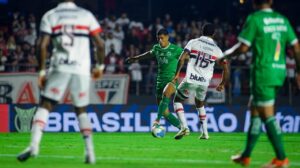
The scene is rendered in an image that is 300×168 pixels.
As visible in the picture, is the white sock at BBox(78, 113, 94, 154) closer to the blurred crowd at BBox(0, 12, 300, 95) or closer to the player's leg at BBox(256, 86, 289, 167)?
the player's leg at BBox(256, 86, 289, 167)

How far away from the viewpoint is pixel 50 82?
462 inches

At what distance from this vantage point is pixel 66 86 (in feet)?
38.7

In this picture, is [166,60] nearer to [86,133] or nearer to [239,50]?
[86,133]

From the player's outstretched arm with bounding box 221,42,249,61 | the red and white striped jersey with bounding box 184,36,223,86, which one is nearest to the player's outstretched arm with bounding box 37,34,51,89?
the player's outstretched arm with bounding box 221,42,249,61

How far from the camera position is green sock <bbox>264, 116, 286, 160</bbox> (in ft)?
35.8

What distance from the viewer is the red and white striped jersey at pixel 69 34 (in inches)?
460

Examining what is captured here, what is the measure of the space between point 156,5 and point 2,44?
8.18 meters

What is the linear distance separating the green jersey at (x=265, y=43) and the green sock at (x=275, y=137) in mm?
562

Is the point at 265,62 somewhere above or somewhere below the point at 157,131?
above

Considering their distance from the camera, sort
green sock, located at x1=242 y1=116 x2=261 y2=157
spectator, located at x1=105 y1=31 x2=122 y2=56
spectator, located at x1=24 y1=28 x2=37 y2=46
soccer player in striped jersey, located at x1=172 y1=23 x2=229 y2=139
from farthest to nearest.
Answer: spectator, located at x1=24 y1=28 x2=37 y2=46 → spectator, located at x1=105 y1=31 x2=122 y2=56 → soccer player in striped jersey, located at x1=172 y1=23 x2=229 y2=139 → green sock, located at x1=242 y1=116 x2=261 y2=157

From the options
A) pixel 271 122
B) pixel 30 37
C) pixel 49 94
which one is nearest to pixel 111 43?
pixel 30 37

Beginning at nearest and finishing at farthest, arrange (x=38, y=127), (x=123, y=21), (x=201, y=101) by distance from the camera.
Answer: (x=38, y=127)
(x=201, y=101)
(x=123, y=21)

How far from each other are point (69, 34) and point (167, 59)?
7.73 metres

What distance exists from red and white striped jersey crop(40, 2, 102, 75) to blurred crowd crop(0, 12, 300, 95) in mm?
14981
